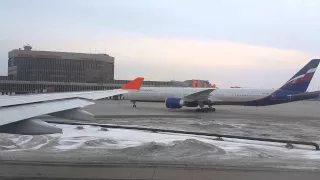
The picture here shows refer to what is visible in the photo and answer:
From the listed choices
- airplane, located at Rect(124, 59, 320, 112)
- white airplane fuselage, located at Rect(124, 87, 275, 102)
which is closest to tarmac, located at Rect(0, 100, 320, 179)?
airplane, located at Rect(124, 59, 320, 112)

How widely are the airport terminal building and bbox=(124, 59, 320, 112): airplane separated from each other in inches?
2631

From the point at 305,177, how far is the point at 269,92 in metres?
27.0

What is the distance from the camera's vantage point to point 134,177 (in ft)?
22.3

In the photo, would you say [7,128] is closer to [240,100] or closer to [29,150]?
Result: [29,150]

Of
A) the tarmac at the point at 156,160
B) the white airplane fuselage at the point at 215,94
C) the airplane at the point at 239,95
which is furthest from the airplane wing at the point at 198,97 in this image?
the tarmac at the point at 156,160

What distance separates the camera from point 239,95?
3378 centimetres

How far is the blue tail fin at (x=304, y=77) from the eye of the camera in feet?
103

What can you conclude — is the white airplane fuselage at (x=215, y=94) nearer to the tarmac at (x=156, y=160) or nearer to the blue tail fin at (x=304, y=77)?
the blue tail fin at (x=304, y=77)

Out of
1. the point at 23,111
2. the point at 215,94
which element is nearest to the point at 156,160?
the point at 23,111

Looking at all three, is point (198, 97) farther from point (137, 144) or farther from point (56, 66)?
point (56, 66)

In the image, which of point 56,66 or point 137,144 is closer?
point 137,144

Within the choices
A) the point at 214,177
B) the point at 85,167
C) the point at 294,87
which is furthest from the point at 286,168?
the point at 294,87

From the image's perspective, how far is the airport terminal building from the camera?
103062 millimetres

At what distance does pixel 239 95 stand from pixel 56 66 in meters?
83.1
